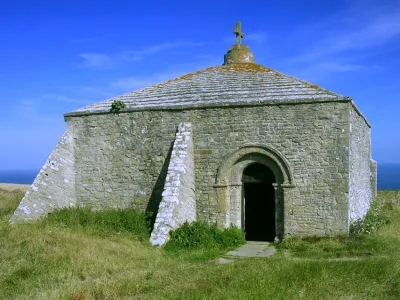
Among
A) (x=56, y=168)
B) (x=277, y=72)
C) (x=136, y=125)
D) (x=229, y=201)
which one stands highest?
(x=277, y=72)

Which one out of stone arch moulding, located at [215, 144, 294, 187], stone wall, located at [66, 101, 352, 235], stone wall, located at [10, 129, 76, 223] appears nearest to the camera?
stone wall, located at [66, 101, 352, 235]

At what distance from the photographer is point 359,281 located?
7.00 meters

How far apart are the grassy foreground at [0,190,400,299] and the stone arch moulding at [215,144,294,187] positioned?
1883 millimetres

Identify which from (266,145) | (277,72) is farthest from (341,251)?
(277,72)

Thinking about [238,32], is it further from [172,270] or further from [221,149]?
[172,270]

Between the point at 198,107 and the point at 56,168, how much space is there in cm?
510

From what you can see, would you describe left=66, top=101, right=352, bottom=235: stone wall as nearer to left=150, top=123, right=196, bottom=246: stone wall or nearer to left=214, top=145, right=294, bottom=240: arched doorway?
left=214, top=145, right=294, bottom=240: arched doorway

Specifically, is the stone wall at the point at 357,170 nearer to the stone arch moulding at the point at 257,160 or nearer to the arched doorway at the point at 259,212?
the stone arch moulding at the point at 257,160

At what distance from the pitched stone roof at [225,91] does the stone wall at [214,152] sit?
21cm

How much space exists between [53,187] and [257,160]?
6601 millimetres

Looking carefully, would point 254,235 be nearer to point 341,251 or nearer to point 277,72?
point 341,251

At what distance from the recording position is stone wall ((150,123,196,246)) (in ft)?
34.6

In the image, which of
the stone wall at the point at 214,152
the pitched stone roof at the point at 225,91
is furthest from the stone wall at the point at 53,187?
the pitched stone roof at the point at 225,91

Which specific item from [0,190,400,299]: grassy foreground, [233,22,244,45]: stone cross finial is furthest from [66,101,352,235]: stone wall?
[233,22,244,45]: stone cross finial
